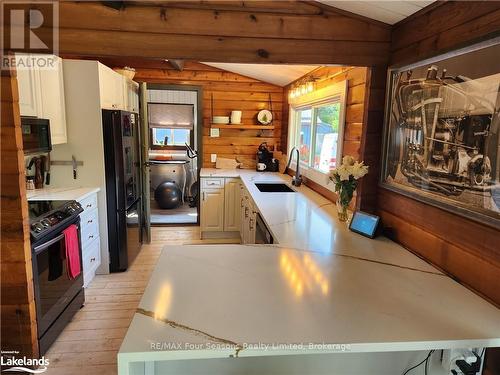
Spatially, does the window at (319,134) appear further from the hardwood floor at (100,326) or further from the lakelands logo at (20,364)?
the lakelands logo at (20,364)

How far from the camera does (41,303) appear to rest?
210 cm

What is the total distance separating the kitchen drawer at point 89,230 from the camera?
9.68 ft

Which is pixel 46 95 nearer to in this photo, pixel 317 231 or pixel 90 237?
pixel 90 237

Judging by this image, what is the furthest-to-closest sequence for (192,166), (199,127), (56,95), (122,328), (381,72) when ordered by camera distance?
1. (192,166)
2. (199,127)
3. (56,95)
4. (122,328)
5. (381,72)

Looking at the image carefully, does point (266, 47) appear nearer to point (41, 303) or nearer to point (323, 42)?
point (323, 42)

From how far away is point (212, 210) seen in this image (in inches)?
180

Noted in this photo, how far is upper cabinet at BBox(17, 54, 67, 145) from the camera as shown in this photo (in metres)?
2.42

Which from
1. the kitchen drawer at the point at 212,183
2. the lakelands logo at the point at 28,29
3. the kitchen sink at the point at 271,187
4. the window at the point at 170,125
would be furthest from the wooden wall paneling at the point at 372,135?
the window at the point at 170,125

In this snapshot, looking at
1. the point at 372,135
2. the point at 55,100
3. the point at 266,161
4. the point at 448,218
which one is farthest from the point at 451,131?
the point at 266,161

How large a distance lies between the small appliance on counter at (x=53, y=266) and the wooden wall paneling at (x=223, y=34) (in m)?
1.10

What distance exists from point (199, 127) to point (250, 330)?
13.6ft

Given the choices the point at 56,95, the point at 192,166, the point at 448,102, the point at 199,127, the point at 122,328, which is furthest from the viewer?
the point at 192,166

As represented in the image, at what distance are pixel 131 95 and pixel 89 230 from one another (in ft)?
6.00

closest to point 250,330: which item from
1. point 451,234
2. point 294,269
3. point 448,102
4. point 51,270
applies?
point 294,269
